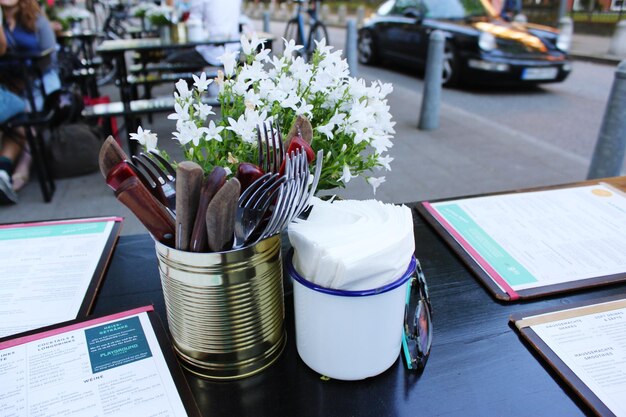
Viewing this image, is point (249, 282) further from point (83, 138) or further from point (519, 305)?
point (83, 138)

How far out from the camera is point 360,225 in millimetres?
819

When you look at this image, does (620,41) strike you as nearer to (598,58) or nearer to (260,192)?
(598,58)

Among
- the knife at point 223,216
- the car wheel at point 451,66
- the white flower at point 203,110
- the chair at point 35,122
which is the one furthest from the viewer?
the car wheel at point 451,66

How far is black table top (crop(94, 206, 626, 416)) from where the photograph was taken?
2.66 feet

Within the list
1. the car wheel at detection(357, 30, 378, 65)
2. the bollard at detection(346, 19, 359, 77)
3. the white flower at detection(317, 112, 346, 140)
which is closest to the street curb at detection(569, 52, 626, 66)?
the car wheel at detection(357, 30, 378, 65)

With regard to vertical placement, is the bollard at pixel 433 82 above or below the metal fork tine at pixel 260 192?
below

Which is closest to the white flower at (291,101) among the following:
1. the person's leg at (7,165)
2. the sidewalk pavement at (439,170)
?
the sidewalk pavement at (439,170)

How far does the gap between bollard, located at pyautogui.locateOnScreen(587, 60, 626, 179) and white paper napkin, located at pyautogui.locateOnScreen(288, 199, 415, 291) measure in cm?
325

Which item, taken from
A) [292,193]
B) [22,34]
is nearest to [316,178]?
[292,193]

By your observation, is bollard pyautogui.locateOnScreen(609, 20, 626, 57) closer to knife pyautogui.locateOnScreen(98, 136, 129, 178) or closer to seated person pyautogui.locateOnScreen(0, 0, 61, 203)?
seated person pyautogui.locateOnScreen(0, 0, 61, 203)

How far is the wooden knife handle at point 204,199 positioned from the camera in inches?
27.6

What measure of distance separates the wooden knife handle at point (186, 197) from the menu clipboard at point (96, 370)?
26cm

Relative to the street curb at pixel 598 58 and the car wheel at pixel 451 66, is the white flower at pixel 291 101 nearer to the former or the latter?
the car wheel at pixel 451 66

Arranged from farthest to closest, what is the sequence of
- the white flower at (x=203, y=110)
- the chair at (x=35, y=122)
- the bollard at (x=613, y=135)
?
the chair at (x=35, y=122) < the bollard at (x=613, y=135) < the white flower at (x=203, y=110)
